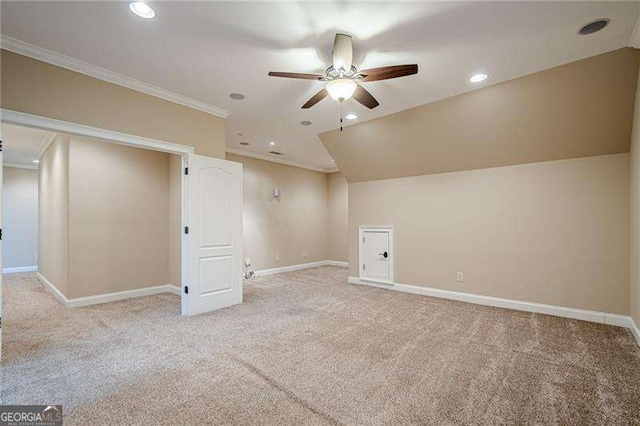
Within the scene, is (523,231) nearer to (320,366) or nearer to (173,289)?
(320,366)

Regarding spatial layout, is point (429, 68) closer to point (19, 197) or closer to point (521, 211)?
point (521, 211)

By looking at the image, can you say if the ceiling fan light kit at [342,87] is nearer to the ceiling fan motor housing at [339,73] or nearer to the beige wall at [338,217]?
the ceiling fan motor housing at [339,73]

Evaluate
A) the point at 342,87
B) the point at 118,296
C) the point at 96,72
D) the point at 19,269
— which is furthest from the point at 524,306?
the point at 19,269

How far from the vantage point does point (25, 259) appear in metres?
7.42

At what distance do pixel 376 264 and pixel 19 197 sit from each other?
896 centimetres

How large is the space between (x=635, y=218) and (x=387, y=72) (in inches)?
119

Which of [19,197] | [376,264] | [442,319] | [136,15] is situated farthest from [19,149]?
[442,319]

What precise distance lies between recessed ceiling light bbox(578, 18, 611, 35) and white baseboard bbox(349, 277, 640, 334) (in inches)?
116

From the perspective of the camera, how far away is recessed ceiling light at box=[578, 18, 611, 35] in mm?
2277

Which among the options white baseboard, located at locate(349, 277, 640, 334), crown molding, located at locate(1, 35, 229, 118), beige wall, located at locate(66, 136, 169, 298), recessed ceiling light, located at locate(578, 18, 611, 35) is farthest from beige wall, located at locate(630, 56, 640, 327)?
beige wall, located at locate(66, 136, 169, 298)

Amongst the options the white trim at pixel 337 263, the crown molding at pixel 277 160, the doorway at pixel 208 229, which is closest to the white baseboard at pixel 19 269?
the crown molding at pixel 277 160

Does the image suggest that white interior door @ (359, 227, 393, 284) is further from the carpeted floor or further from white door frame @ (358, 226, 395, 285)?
the carpeted floor

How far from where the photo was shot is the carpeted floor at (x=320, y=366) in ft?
6.20

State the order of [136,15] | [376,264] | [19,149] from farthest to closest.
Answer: [19,149] < [376,264] < [136,15]
